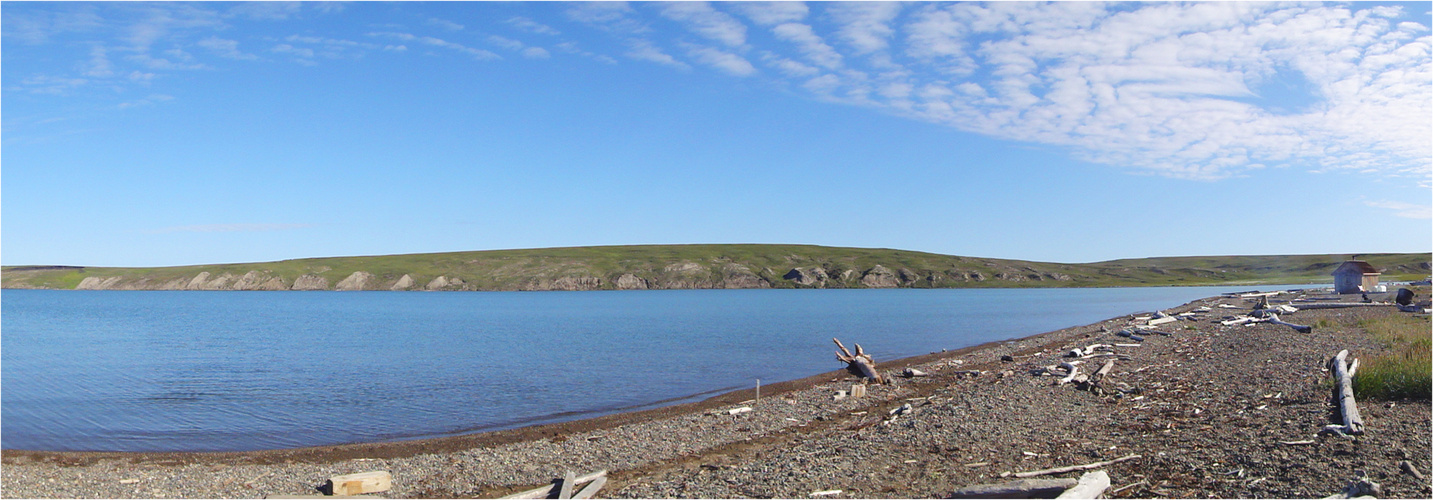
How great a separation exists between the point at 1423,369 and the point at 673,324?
60.0 m

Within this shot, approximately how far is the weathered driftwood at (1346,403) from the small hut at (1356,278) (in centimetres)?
6080

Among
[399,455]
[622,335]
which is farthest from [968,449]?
[622,335]

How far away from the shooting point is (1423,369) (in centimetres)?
1455

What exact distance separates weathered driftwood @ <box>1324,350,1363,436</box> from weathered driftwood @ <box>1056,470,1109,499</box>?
15.1 feet

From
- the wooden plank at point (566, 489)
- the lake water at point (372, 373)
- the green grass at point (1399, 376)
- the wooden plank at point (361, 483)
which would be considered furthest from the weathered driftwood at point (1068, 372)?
the wooden plank at point (361, 483)

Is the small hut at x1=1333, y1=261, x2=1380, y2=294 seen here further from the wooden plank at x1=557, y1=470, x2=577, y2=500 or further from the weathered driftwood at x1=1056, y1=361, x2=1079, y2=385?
the wooden plank at x1=557, y1=470, x2=577, y2=500

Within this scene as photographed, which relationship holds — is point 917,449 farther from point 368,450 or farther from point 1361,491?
point 368,450

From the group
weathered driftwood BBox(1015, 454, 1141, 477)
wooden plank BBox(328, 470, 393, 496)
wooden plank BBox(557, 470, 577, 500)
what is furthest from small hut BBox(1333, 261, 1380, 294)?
wooden plank BBox(328, 470, 393, 496)

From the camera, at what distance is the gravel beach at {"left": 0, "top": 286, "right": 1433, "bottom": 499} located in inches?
449

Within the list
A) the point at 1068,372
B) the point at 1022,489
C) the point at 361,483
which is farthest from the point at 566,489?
the point at 1068,372

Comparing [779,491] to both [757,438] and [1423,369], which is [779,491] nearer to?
[757,438]

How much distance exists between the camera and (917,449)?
1516 centimetres

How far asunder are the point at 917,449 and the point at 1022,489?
17.0ft

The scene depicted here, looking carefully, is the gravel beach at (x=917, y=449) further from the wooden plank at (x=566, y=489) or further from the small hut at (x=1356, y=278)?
the small hut at (x=1356, y=278)
